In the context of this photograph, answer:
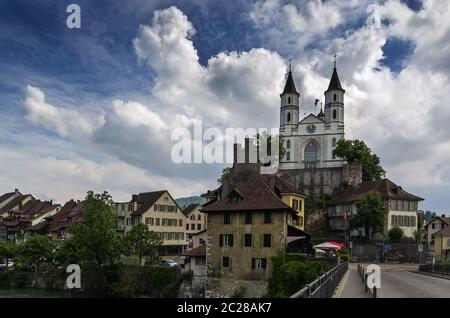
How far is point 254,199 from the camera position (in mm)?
47281

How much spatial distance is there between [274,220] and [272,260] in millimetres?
3684

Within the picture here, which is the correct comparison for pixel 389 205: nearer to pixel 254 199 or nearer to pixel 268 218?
pixel 254 199

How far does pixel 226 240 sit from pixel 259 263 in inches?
165

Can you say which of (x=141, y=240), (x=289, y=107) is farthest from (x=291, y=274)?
(x=289, y=107)

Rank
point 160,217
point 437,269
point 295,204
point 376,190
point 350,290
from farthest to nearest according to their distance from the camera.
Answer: point 376,190 < point 160,217 < point 295,204 < point 437,269 < point 350,290

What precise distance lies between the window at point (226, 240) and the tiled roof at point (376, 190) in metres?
37.6

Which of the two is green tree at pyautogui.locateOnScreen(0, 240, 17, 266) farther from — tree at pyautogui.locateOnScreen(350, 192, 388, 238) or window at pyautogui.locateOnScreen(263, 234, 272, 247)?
tree at pyautogui.locateOnScreen(350, 192, 388, 238)

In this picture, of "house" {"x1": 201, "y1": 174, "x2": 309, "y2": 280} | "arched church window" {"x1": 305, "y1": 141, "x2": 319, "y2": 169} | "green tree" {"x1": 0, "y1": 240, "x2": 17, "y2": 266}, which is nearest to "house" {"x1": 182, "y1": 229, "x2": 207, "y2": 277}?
"house" {"x1": 201, "y1": 174, "x2": 309, "y2": 280}

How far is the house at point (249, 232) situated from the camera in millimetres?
45219

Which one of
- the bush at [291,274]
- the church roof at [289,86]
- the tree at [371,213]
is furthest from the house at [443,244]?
the church roof at [289,86]

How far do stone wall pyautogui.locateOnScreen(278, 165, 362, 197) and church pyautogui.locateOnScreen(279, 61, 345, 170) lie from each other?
77.1 feet

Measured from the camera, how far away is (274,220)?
4531 cm
